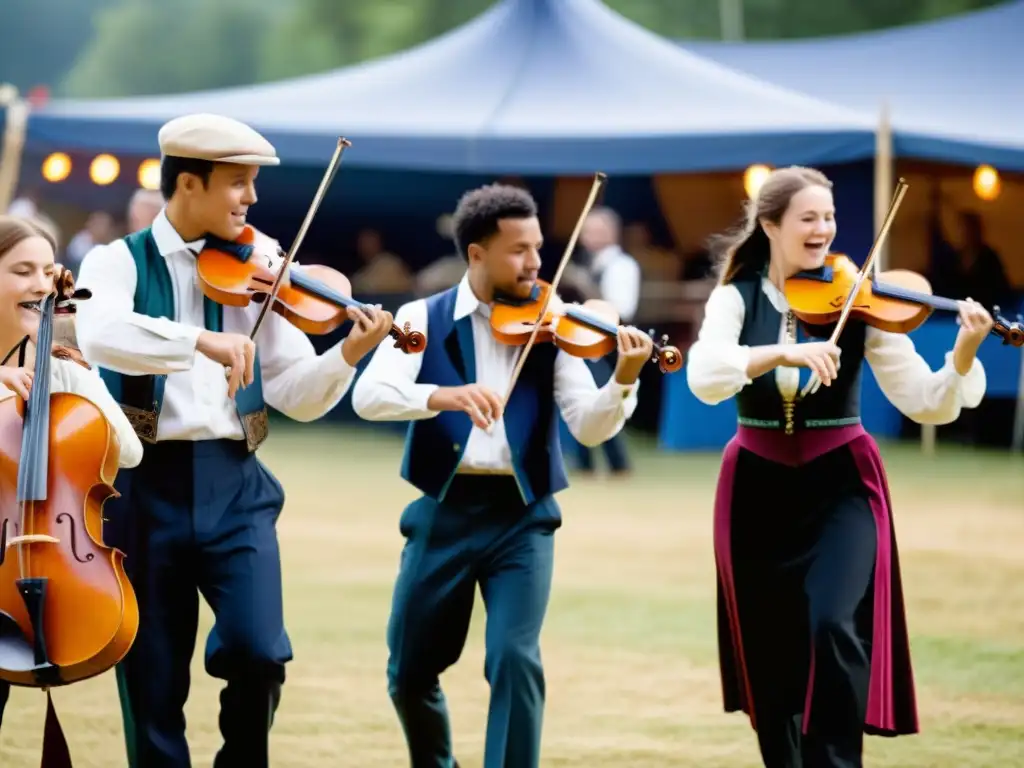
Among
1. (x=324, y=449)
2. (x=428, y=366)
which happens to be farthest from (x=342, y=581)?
(x=324, y=449)

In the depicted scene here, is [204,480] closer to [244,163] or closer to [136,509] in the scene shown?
[136,509]

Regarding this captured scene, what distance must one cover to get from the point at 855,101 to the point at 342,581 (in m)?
10.1

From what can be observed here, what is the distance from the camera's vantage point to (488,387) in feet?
15.3

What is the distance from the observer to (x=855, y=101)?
17203 mm

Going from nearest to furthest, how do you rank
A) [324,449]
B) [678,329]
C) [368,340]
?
1. [368,340]
2. [324,449]
3. [678,329]

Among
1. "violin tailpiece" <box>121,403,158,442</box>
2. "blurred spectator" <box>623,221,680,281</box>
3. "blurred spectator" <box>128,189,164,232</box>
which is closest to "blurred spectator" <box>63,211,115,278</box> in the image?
"blurred spectator" <box>128,189,164,232</box>

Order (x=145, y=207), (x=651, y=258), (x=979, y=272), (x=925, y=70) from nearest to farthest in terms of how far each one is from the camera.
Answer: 1. (x=145, y=207)
2. (x=979, y=272)
3. (x=651, y=258)
4. (x=925, y=70)

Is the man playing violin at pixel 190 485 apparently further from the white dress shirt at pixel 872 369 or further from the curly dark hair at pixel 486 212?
the white dress shirt at pixel 872 369

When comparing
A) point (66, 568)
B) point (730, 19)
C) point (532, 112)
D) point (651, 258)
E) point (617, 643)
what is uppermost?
point (730, 19)

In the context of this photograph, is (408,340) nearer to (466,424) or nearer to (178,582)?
(466,424)

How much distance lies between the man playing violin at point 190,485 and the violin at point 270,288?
1.9 inches

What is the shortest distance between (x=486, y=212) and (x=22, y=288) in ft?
3.97

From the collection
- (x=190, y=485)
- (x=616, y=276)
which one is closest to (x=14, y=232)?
(x=190, y=485)

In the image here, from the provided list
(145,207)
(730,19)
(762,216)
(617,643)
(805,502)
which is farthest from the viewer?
(730,19)
